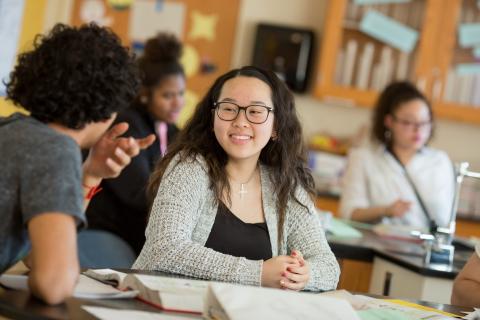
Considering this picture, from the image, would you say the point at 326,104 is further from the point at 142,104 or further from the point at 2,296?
the point at 2,296

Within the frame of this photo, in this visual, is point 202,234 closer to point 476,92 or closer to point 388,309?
point 388,309

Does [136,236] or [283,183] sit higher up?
[283,183]

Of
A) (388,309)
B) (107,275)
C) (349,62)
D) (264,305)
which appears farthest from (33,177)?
(349,62)

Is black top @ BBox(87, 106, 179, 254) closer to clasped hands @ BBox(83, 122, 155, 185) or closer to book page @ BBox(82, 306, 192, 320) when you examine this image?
clasped hands @ BBox(83, 122, 155, 185)

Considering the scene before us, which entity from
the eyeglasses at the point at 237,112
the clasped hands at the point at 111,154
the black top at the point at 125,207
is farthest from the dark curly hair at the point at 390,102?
the clasped hands at the point at 111,154

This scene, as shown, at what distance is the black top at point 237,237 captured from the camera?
2.34 m

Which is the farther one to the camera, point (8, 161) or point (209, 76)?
point (209, 76)

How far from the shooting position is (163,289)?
173cm

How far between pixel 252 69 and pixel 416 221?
174 cm

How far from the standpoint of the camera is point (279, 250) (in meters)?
2.43

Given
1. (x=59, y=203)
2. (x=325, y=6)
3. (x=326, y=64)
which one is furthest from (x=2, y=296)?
(x=325, y=6)

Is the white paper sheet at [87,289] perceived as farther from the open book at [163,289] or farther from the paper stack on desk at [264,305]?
the paper stack on desk at [264,305]

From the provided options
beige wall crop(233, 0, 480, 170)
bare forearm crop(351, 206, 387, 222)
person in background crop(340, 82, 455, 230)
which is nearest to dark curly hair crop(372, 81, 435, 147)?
person in background crop(340, 82, 455, 230)

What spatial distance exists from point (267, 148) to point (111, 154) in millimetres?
744
